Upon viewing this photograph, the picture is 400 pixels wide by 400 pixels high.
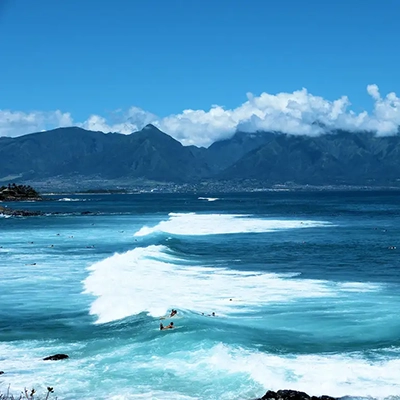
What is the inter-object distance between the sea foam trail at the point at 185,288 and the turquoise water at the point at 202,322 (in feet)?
0.32

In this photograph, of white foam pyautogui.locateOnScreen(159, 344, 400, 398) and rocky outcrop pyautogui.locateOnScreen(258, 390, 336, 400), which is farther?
white foam pyautogui.locateOnScreen(159, 344, 400, 398)

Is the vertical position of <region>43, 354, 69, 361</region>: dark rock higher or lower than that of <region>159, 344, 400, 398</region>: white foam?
higher

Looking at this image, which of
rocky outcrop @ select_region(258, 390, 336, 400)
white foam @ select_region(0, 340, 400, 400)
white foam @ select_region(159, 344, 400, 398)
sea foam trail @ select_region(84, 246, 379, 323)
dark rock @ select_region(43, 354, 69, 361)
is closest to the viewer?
rocky outcrop @ select_region(258, 390, 336, 400)

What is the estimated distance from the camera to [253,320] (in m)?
29.3

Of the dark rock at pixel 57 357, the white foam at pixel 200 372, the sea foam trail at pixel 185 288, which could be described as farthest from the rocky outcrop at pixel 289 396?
the sea foam trail at pixel 185 288

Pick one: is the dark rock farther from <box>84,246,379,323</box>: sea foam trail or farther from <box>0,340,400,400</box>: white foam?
<box>84,246,379,323</box>: sea foam trail

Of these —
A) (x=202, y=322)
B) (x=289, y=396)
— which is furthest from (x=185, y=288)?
(x=289, y=396)

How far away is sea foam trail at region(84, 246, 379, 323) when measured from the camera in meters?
32.2

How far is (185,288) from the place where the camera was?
38.1 meters

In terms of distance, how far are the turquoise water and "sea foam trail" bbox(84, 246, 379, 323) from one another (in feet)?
0.32

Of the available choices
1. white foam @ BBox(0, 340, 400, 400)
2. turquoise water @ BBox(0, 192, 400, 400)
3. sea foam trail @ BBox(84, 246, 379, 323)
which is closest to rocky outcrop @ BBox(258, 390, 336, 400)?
white foam @ BBox(0, 340, 400, 400)

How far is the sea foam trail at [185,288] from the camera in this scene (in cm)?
3225

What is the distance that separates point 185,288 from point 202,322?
→ 997cm

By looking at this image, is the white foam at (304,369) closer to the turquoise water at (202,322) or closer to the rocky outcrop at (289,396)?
the turquoise water at (202,322)
